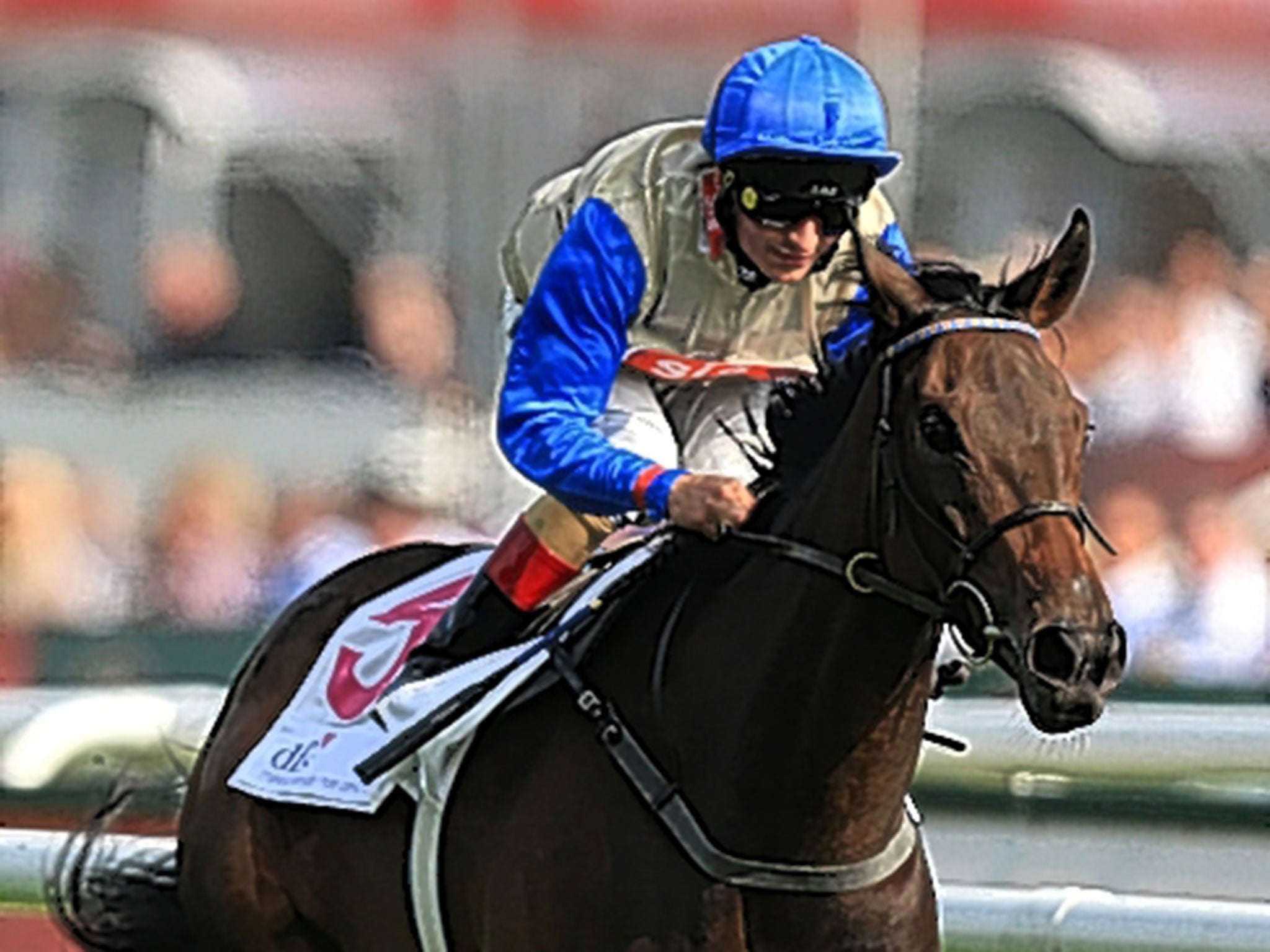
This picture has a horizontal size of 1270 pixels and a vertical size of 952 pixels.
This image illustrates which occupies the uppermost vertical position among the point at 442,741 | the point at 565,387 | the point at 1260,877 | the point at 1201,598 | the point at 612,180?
the point at 612,180

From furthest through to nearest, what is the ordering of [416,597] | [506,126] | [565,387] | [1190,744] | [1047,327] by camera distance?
[506,126] → [1190,744] → [416,597] → [565,387] → [1047,327]

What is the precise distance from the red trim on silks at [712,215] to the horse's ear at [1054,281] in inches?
19.8

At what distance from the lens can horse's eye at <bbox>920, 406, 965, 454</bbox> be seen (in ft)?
7.46

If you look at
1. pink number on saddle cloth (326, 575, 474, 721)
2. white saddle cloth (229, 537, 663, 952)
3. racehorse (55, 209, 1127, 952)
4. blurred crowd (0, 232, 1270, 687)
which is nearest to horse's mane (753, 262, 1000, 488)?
racehorse (55, 209, 1127, 952)

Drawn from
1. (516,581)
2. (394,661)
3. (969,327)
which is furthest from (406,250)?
(969,327)

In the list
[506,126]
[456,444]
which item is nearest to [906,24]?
[506,126]

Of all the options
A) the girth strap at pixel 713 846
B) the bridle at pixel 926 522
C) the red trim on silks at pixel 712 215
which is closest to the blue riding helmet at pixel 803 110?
the red trim on silks at pixel 712 215

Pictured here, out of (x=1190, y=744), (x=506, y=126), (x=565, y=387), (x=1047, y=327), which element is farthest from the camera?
(x=506, y=126)

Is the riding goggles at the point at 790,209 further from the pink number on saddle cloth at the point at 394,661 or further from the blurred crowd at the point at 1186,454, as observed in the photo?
the blurred crowd at the point at 1186,454

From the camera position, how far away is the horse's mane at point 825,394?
244 cm

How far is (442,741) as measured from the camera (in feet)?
9.54

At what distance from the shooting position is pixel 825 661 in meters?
2.54

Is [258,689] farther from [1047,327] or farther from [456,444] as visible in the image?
[456,444]

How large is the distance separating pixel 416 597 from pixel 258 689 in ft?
1.16
